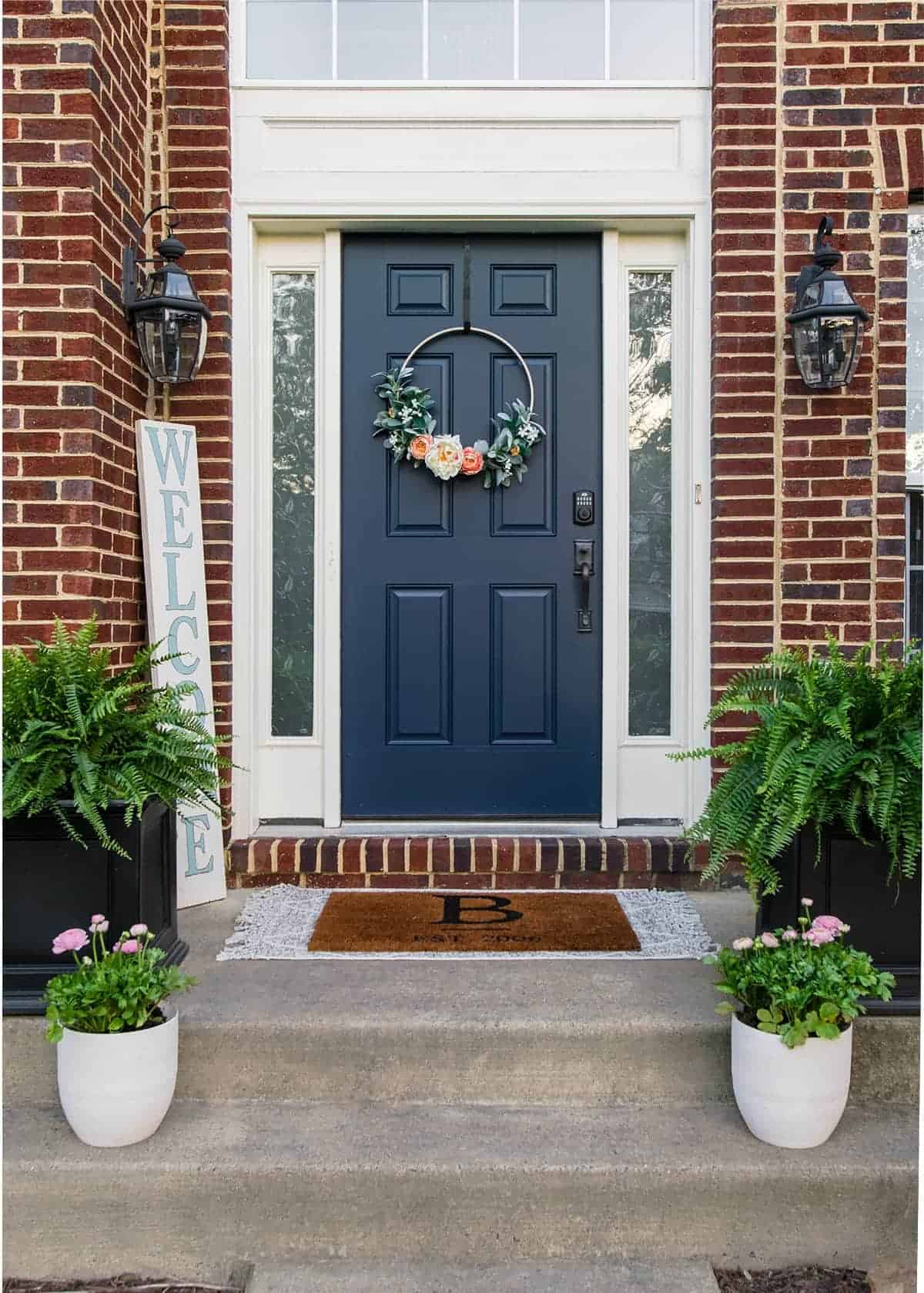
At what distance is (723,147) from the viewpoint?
307cm

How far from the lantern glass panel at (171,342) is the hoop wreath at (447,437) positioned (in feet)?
2.05

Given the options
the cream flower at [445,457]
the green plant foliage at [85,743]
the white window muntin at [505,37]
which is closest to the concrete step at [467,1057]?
the green plant foliage at [85,743]

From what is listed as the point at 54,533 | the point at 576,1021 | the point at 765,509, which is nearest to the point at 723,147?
the point at 765,509

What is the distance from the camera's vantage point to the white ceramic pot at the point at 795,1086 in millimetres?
1877

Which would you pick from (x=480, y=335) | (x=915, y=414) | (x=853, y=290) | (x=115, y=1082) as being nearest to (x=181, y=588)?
(x=480, y=335)

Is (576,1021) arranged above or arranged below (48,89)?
below

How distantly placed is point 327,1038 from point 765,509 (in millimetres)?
2085

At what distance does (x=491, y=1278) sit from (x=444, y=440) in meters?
2.36

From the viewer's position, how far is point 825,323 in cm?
290

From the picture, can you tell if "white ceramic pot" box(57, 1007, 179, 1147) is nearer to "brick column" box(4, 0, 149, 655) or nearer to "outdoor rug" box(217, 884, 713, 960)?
"outdoor rug" box(217, 884, 713, 960)

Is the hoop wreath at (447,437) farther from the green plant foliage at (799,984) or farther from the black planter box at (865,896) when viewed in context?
the green plant foliage at (799,984)

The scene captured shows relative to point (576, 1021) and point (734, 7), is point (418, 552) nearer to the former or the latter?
point (576, 1021)

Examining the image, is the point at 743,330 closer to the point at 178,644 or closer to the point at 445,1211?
the point at 178,644

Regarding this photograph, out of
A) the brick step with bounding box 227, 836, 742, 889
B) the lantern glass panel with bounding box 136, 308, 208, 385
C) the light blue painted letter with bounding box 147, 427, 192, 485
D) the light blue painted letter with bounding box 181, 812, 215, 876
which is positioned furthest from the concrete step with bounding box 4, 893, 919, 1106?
the lantern glass panel with bounding box 136, 308, 208, 385
